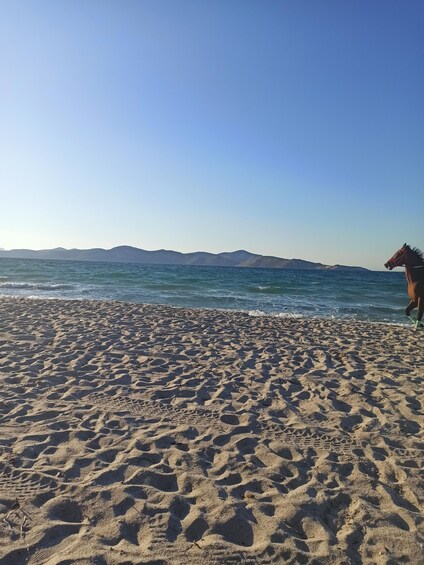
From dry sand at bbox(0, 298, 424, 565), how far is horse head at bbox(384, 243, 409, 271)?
4.04 m

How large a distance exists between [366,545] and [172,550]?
4.31 ft

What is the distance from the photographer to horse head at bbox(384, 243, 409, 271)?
10.9 metres

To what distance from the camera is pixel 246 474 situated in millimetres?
3461

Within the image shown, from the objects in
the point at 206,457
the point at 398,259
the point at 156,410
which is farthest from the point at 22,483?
the point at 398,259

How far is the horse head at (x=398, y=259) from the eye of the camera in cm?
1091

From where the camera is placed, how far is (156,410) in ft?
15.5

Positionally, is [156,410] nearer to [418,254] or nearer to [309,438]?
[309,438]

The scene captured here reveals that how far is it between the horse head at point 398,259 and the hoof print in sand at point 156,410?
27.1ft

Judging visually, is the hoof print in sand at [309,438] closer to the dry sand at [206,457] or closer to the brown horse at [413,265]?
the dry sand at [206,457]

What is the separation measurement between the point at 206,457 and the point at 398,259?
919 centimetres

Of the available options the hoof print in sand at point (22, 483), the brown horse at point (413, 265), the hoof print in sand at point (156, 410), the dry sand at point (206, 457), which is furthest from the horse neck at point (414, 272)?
the hoof print in sand at point (22, 483)

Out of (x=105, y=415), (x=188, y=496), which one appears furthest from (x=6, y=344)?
(x=188, y=496)

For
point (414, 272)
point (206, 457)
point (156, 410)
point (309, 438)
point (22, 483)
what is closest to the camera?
point (22, 483)

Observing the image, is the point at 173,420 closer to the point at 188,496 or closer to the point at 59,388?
the point at 188,496
